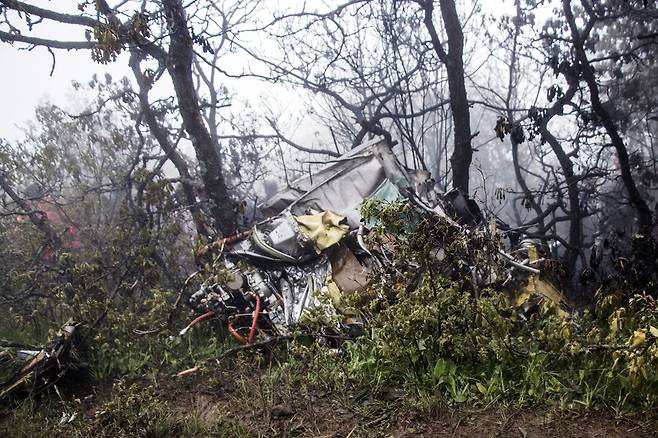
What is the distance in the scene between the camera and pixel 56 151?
1131 centimetres

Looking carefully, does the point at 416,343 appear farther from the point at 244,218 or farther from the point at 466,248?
the point at 244,218

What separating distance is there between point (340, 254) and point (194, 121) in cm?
306

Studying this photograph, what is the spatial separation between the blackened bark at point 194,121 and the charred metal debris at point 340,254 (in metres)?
0.67

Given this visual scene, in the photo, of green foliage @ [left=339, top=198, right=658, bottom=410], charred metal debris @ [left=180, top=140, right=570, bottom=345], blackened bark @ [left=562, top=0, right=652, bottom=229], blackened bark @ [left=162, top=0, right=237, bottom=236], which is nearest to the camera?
green foliage @ [left=339, top=198, right=658, bottom=410]

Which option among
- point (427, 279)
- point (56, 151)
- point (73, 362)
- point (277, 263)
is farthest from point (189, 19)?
point (56, 151)

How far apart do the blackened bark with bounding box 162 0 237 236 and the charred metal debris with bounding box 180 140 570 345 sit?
67cm

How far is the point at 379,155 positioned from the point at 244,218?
2.44m

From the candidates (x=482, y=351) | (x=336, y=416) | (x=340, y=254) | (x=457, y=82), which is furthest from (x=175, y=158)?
(x=482, y=351)

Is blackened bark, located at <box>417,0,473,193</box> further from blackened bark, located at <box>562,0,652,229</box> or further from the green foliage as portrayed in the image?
the green foliage

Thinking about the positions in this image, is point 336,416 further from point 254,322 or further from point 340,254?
point 340,254

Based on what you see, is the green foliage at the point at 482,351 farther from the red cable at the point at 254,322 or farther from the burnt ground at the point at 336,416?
the red cable at the point at 254,322


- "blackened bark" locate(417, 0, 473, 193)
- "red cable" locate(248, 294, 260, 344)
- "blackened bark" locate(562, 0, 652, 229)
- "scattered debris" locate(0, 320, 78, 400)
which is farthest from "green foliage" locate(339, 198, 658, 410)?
"blackened bark" locate(562, 0, 652, 229)

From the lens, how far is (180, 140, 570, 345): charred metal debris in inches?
148

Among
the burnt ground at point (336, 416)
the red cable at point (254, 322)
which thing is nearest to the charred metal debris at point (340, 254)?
the red cable at point (254, 322)
